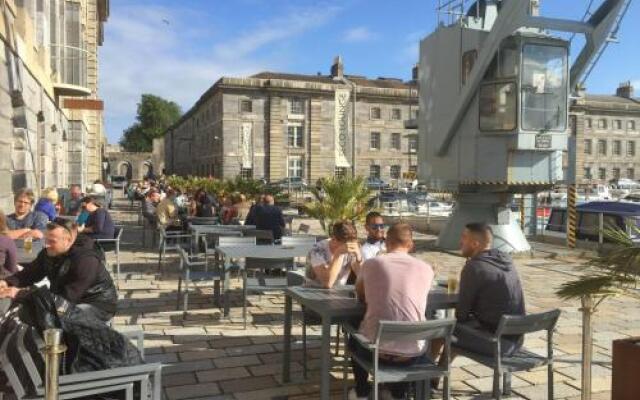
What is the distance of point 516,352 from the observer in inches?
166

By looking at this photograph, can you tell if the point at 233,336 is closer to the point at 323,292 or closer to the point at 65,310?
the point at 323,292

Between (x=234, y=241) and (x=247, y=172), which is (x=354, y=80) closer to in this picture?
(x=247, y=172)

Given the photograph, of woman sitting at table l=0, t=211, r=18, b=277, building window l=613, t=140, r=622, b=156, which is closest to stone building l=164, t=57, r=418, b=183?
building window l=613, t=140, r=622, b=156

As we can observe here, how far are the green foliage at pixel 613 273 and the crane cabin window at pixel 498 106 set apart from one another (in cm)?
1001

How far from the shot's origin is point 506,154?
Answer: 13172mm

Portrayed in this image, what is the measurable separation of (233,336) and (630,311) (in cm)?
579

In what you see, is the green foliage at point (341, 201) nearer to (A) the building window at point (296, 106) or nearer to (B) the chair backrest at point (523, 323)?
(B) the chair backrest at point (523, 323)

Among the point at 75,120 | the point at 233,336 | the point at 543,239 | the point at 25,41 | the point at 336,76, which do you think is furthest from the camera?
the point at 336,76

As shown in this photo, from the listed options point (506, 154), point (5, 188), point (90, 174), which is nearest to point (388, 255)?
point (5, 188)

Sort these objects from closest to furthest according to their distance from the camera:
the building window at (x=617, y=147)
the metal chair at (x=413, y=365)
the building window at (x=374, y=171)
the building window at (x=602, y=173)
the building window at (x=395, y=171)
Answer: the metal chair at (x=413, y=365), the building window at (x=374, y=171), the building window at (x=395, y=171), the building window at (x=602, y=173), the building window at (x=617, y=147)

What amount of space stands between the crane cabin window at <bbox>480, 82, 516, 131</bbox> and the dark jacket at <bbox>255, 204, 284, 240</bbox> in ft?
19.5

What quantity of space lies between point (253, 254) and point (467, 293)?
3180 mm

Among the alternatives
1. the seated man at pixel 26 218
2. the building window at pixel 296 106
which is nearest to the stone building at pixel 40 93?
the seated man at pixel 26 218

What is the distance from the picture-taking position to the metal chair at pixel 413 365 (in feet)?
11.5
